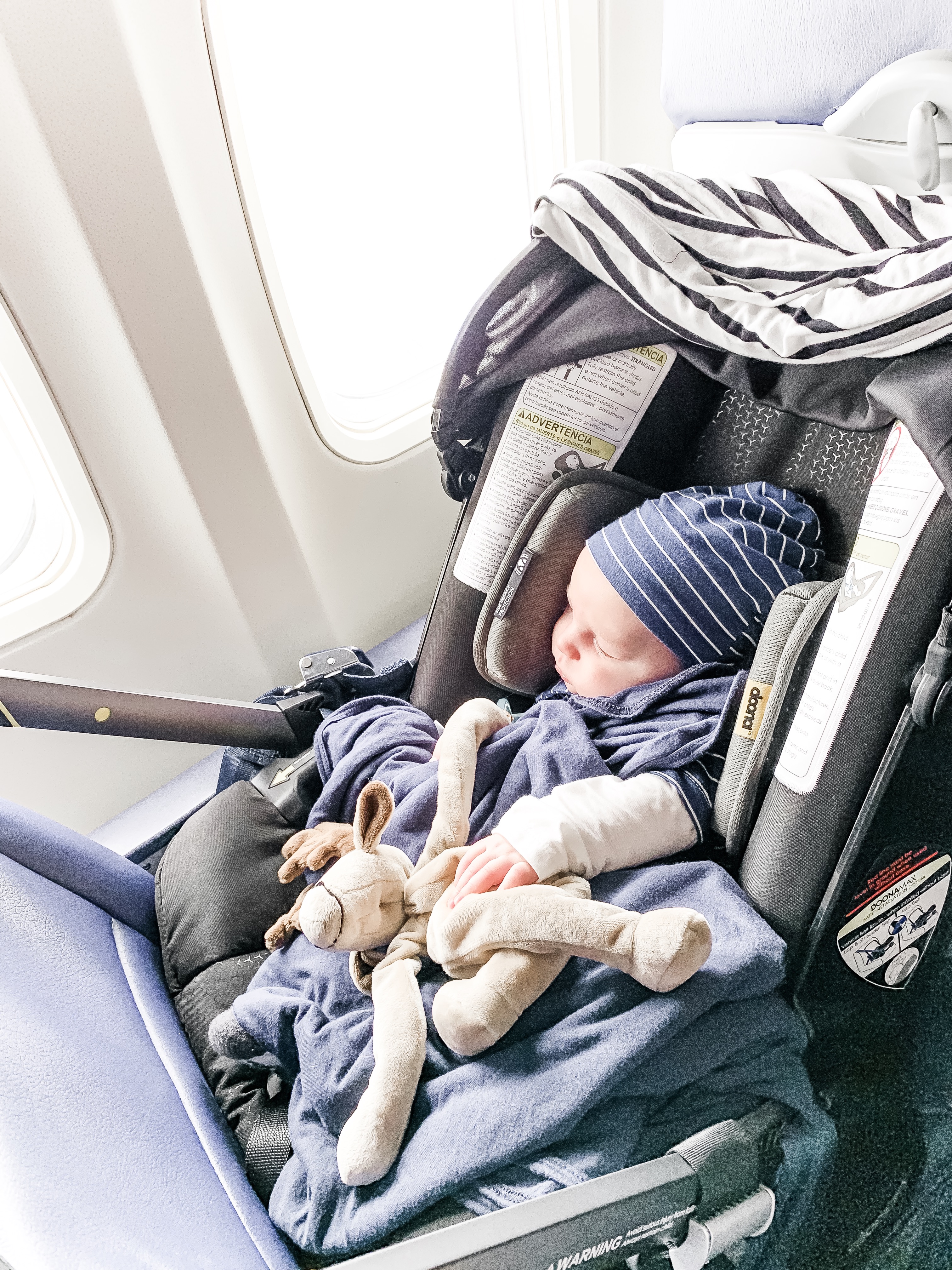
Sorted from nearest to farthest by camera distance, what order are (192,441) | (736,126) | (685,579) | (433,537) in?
(685,579), (736,126), (192,441), (433,537)

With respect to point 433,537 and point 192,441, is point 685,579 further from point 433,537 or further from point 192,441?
point 433,537

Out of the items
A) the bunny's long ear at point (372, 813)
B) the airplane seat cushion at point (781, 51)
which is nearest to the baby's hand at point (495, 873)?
the bunny's long ear at point (372, 813)

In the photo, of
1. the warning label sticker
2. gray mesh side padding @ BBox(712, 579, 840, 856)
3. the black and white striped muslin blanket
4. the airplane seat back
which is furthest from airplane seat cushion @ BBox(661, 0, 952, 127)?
the warning label sticker

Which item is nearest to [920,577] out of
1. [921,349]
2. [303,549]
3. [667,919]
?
[921,349]

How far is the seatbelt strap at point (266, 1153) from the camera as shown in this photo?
0.85 metres

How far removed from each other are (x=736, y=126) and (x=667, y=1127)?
124 centimetres

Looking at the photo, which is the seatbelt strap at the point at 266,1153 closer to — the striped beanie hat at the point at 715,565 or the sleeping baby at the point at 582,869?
the sleeping baby at the point at 582,869

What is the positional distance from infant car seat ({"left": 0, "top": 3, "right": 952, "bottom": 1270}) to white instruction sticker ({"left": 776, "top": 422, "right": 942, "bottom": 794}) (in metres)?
0.01

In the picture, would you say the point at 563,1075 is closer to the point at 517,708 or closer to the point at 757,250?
the point at 517,708

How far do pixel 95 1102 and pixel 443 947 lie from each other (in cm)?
34

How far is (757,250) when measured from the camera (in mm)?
922

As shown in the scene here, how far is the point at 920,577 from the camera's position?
725 mm

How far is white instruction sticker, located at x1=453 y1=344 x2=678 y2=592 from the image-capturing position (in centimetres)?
114

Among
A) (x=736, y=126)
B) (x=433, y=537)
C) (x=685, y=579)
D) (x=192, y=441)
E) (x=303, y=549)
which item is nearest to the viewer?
(x=685, y=579)
